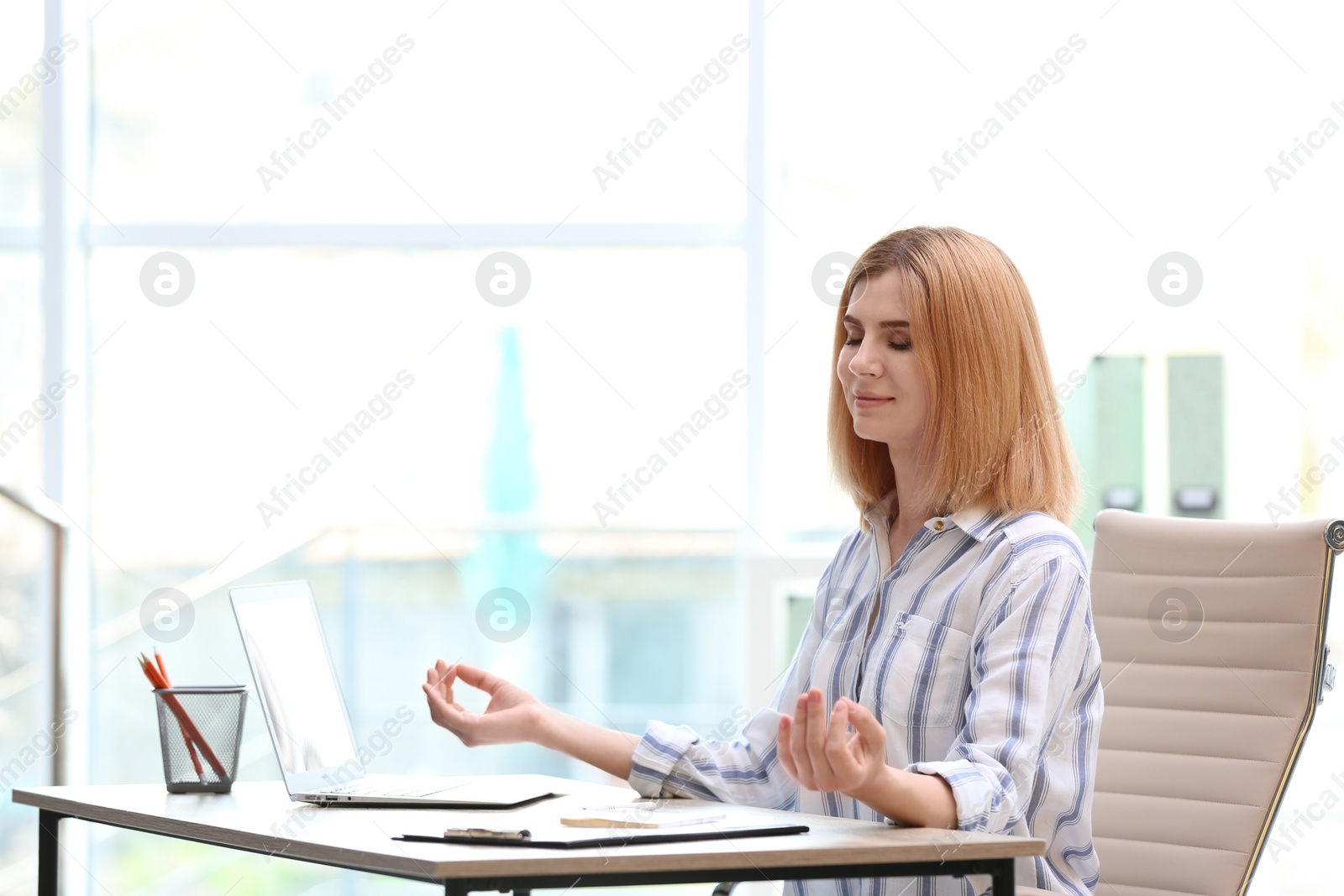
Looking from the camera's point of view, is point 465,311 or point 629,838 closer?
point 629,838

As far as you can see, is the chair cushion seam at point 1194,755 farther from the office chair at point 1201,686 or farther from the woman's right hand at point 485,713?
the woman's right hand at point 485,713

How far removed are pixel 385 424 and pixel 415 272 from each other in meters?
0.45

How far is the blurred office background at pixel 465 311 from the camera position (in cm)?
347

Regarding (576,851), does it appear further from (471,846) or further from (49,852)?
(49,852)

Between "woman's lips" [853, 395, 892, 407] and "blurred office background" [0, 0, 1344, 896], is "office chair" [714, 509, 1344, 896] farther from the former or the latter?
"blurred office background" [0, 0, 1344, 896]

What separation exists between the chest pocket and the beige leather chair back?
1.81ft

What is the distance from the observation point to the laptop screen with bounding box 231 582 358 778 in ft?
4.56

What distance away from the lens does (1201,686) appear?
1.78 meters

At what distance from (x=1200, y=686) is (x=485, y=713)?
102 cm

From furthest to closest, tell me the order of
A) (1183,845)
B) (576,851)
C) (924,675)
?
(1183,845) → (924,675) → (576,851)

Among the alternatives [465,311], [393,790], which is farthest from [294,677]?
[465,311]

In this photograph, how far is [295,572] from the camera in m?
3.62

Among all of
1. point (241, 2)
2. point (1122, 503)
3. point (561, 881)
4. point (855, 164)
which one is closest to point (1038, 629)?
point (561, 881)

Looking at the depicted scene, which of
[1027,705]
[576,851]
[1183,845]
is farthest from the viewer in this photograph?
[1183,845]
